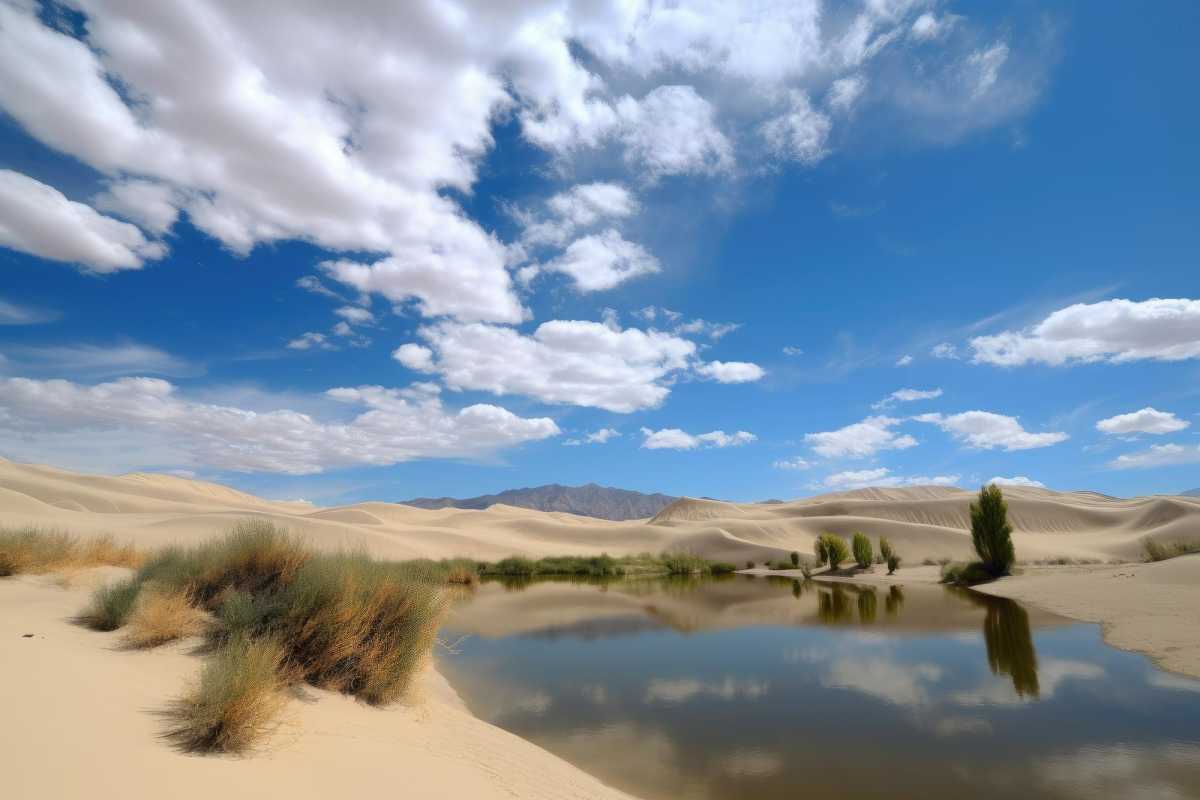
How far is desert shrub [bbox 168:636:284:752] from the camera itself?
4199mm

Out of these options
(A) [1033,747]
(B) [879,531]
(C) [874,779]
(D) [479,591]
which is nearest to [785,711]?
(C) [874,779]

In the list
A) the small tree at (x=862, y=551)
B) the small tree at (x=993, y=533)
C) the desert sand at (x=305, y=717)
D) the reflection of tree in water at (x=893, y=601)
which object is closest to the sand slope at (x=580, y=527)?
the small tree at (x=862, y=551)

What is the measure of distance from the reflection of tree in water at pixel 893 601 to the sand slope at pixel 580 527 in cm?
1815

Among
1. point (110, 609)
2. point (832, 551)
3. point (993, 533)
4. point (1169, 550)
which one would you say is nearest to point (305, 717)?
point (110, 609)

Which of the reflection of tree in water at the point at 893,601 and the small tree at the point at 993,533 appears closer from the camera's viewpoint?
the reflection of tree in water at the point at 893,601

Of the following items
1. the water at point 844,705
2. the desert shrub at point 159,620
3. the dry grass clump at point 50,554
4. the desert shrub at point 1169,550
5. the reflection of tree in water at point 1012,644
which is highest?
the desert shrub at point 1169,550

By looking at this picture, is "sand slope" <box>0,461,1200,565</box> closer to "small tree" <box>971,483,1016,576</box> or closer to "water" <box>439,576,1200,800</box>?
"small tree" <box>971,483,1016,576</box>

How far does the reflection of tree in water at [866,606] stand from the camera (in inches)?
711

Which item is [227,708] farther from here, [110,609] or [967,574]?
[967,574]

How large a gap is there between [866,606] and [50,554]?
2264 centimetres

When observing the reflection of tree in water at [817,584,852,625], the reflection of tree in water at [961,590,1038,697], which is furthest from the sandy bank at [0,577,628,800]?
the reflection of tree in water at [817,584,852,625]

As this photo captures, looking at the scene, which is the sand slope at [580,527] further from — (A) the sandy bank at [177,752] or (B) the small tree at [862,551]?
(A) the sandy bank at [177,752]

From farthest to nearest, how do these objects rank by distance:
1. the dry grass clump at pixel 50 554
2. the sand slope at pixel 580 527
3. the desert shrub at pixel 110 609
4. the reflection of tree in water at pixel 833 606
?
the sand slope at pixel 580 527 → the reflection of tree in water at pixel 833 606 → the dry grass clump at pixel 50 554 → the desert shrub at pixel 110 609

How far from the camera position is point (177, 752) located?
3.90 m
